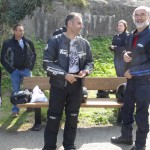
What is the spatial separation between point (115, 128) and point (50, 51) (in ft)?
7.57

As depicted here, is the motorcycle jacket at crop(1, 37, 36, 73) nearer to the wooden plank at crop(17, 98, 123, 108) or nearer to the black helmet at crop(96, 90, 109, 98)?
the wooden plank at crop(17, 98, 123, 108)

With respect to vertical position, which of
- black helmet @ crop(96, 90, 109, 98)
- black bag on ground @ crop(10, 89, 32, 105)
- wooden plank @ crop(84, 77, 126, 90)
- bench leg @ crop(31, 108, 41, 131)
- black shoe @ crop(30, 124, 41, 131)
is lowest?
black shoe @ crop(30, 124, 41, 131)

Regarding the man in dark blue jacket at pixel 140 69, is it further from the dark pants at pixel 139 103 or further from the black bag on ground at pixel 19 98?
the black bag on ground at pixel 19 98

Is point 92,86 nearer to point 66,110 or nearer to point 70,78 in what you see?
point 66,110

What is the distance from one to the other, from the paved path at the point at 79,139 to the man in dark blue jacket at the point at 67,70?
22.4 inches

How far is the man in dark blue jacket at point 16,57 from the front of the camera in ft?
22.4

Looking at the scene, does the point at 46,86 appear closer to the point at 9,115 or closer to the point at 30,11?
the point at 9,115

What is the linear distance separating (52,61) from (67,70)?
239mm

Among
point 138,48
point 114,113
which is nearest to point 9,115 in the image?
point 114,113

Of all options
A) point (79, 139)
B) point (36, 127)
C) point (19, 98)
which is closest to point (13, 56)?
point (19, 98)

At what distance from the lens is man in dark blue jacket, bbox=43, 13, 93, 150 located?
16.0ft

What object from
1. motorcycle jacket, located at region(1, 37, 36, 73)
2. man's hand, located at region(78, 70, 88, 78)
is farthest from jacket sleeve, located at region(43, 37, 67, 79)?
motorcycle jacket, located at region(1, 37, 36, 73)

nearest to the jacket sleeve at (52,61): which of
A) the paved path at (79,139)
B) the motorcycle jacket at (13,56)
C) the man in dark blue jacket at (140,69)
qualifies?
the man in dark blue jacket at (140,69)

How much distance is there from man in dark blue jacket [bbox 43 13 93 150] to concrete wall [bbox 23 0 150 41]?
299 inches
